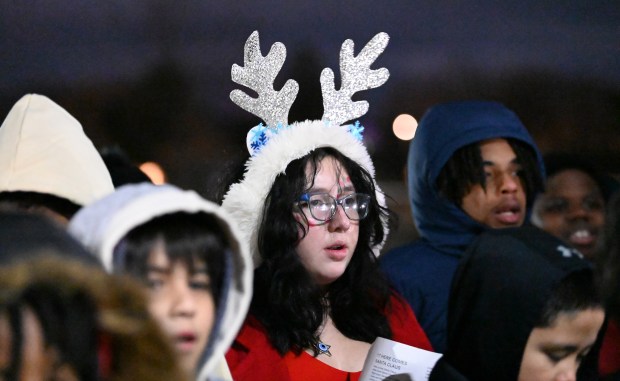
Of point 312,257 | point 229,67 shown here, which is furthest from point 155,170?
point 312,257

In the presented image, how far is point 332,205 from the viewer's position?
9.92 feet

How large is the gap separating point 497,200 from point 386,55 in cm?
294

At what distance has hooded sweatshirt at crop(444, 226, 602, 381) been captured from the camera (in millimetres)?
2242

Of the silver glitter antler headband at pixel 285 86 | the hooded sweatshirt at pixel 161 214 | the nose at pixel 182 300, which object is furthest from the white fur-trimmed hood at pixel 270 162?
the nose at pixel 182 300

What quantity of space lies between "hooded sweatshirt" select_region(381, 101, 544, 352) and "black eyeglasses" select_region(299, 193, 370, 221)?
542 mm

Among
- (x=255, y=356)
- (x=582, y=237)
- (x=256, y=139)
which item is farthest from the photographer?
(x=582, y=237)

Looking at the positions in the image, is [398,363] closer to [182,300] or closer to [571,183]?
[182,300]

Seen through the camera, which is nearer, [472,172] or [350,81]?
[350,81]

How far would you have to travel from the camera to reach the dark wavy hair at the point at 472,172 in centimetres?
369

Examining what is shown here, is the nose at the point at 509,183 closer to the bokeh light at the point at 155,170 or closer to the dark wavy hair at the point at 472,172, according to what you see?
the dark wavy hair at the point at 472,172

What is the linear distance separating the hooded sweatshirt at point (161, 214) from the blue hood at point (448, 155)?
5.94ft

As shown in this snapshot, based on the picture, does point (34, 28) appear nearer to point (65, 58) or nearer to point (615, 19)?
point (65, 58)

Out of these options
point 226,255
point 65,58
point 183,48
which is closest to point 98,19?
point 65,58

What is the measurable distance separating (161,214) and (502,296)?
855 mm
